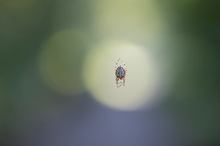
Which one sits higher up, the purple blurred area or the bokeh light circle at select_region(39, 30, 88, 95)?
the bokeh light circle at select_region(39, 30, 88, 95)

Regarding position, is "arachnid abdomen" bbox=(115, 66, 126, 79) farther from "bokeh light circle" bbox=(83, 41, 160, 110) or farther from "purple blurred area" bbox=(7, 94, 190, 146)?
"purple blurred area" bbox=(7, 94, 190, 146)

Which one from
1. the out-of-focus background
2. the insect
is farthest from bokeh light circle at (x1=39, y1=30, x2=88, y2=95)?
the insect

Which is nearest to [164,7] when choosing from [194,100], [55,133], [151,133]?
[194,100]

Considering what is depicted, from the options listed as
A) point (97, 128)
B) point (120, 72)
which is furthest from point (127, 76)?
point (97, 128)

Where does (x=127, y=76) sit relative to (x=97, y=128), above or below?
above

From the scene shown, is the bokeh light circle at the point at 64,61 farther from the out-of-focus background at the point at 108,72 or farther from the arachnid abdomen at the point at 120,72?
the arachnid abdomen at the point at 120,72

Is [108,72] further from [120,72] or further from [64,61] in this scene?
[64,61]
